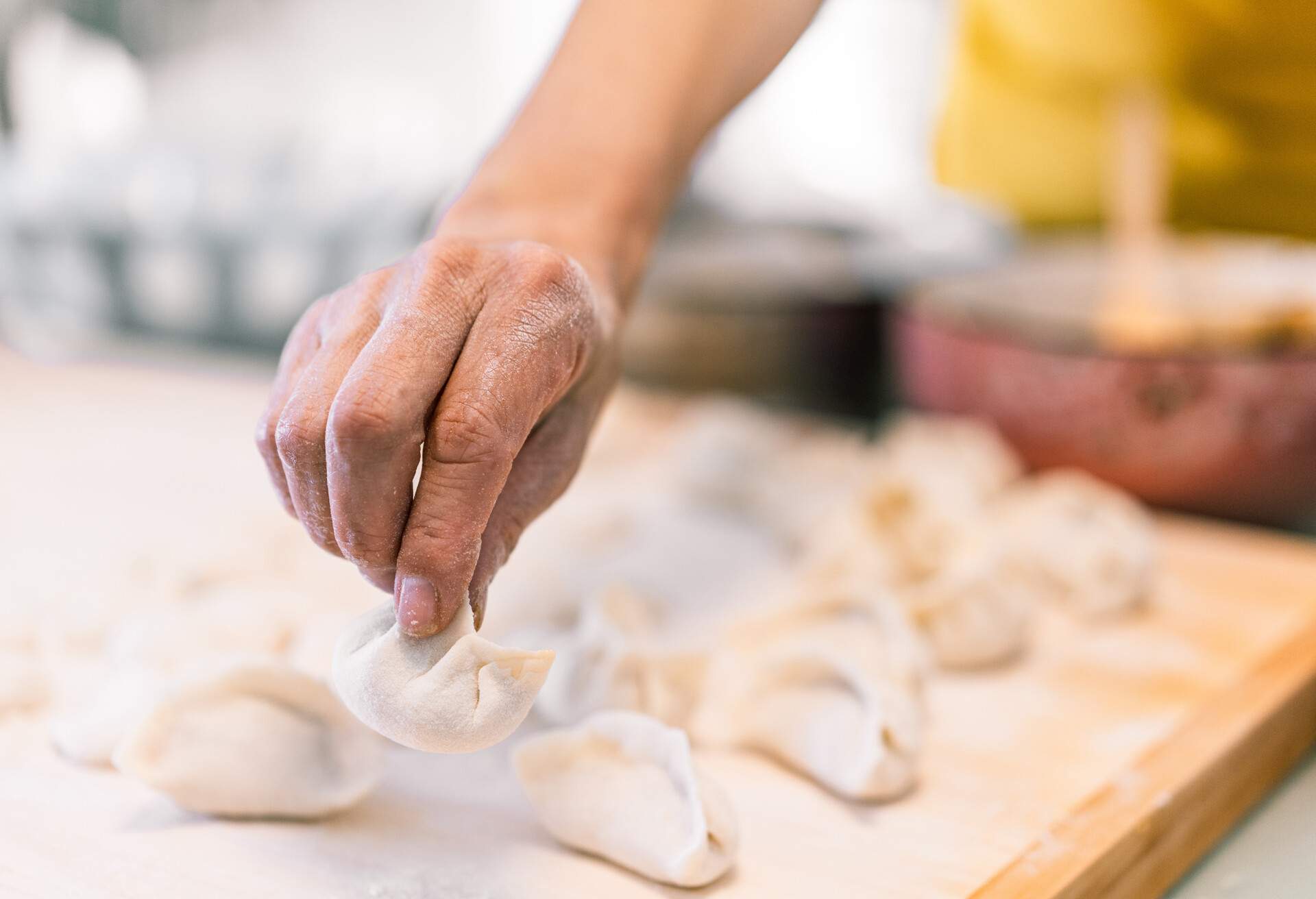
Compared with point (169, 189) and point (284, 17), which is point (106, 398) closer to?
point (169, 189)

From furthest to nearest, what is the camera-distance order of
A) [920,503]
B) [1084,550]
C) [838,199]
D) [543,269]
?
[838,199], [920,503], [1084,550], [543,269]

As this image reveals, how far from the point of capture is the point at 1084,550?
3.90 feet

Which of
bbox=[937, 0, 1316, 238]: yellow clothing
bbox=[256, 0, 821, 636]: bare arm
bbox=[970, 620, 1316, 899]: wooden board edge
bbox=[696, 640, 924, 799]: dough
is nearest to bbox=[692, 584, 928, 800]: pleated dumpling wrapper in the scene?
bbox=[696, 640, 924, 799]: dough

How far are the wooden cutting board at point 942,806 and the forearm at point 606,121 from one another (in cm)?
42

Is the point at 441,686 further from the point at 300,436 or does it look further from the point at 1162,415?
the point at 1162,415

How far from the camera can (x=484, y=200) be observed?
860mm

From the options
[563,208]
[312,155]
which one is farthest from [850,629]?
[312,155]

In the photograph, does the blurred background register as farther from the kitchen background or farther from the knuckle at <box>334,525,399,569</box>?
the knuckle at <box>334,525,399,569</box>

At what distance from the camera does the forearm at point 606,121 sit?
0.87m

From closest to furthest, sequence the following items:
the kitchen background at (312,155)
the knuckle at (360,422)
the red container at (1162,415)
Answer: the knuckle at (360,422) → the red container at (1162,415) → the kitchen background at (312,155)

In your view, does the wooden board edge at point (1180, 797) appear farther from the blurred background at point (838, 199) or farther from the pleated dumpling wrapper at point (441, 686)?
the blurred background at point (838, 199)

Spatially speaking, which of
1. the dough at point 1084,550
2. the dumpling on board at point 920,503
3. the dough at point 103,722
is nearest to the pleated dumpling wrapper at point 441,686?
the dough at point 103,722

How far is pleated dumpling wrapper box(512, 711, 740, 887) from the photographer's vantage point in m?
0.72

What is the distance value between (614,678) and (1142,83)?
3.88 feet
